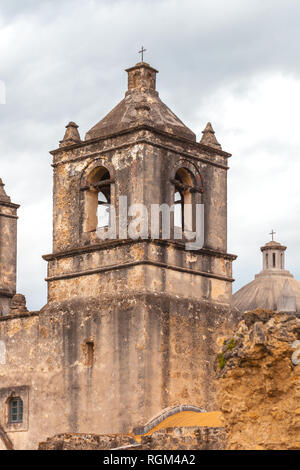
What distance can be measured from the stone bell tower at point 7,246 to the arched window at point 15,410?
13.9 feet

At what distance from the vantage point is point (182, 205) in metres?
22.4

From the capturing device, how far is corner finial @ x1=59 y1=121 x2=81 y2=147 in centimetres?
2287

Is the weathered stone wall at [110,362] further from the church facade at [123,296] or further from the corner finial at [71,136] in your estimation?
the corner finial at [71,136]

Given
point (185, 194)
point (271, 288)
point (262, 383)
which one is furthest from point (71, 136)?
point (271, 288)

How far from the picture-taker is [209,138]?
23078 millimetres

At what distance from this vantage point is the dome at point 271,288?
4130cm

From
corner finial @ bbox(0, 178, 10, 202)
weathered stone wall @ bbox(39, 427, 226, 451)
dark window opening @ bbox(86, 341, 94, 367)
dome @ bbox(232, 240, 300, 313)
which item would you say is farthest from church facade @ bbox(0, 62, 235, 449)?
dome @ bbox(232, 240, 300, 313)

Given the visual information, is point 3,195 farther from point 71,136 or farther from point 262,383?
point 262,383

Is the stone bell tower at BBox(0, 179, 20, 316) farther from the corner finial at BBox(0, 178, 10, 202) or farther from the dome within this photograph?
the dome

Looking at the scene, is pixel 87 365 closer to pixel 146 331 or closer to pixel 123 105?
pixel 146 331

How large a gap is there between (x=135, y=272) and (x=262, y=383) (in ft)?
37.1

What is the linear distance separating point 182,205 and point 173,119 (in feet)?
6.35

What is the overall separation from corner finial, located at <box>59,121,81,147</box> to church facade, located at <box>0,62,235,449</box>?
0.10 feet

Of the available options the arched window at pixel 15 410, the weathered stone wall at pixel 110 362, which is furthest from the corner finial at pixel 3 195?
the arched window at pixel 15 410
